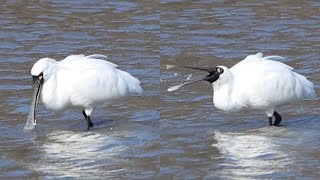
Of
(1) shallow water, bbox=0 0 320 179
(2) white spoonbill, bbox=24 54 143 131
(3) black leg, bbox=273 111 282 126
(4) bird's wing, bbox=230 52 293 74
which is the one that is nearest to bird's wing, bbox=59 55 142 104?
(2) white spoonbill, bbox=24 54 143 131

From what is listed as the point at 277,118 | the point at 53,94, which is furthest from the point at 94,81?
the point at 277,118

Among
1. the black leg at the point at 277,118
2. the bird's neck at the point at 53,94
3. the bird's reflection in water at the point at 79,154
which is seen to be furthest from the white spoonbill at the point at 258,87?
the bird's neck at the point at 53,94

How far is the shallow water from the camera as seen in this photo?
30.0 feet

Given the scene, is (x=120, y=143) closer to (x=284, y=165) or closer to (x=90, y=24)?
(x=284, y=165)

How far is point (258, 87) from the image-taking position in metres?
10.4

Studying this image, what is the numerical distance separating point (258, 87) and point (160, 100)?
1.45m

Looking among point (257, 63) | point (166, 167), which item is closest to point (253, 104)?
point (257, 63)

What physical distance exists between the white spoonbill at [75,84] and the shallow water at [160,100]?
27 centimetres

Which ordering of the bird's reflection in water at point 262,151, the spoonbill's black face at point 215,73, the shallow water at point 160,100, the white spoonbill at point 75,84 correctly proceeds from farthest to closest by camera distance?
the spoonbill's black face at point 215,73 < the white spoonbill at point 75,84 < the shallow water at point 160,100 < the bird's reflection in water at point 262,151

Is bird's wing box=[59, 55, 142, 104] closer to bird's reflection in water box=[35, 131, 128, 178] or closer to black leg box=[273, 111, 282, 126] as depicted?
bird's reflection in water box=[35, 131, 128, 178]

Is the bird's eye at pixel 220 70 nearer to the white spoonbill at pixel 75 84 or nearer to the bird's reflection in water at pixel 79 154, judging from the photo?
the white spoonbill at pixel 75 84

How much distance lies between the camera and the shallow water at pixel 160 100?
30.0 ft

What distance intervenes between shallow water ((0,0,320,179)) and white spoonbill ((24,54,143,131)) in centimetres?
27

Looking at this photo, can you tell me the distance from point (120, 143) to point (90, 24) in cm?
520
